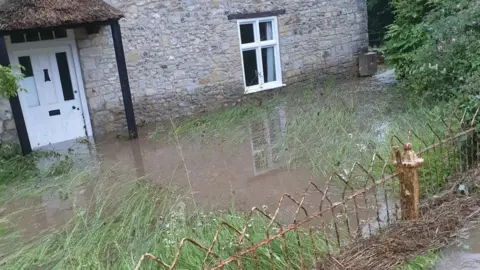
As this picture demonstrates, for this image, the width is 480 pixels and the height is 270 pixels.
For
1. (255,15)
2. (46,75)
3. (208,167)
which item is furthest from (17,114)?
(255,15)

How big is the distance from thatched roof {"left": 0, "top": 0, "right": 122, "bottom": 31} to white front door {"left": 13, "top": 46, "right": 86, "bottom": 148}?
3.47ft

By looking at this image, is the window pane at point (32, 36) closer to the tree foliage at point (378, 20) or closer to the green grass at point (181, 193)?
the green grass at point (181, 193)

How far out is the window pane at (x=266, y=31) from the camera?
36.8ft

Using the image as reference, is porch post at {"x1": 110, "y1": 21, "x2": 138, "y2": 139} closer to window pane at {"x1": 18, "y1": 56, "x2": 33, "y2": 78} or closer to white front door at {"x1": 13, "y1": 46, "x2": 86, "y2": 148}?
white front door at {"x1": 13, "y1": 46, "x2": 86, "y2": 148}

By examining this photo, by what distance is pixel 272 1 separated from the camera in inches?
435

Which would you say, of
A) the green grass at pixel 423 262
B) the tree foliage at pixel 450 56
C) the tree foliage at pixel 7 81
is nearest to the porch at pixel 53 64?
the tree foliage at pixel 7 81

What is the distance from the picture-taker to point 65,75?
8.66 meters

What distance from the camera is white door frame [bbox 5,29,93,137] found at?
26.3 ft

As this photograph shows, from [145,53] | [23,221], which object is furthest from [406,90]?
[23,221]

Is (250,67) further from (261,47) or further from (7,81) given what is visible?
(7,81)

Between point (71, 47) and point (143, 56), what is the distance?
4.80 ft

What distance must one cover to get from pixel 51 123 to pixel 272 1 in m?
6.13

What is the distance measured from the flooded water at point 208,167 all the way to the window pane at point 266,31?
2.78 m

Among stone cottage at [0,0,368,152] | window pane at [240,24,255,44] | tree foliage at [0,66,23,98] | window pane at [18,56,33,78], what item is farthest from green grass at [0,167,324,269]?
window pane at [240,24,255,44]
